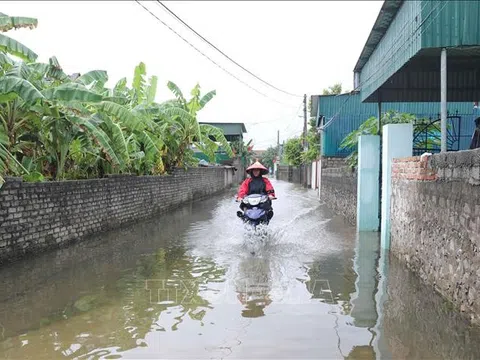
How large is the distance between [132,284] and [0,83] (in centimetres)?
402

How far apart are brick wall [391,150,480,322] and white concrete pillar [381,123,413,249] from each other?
0.83 meters

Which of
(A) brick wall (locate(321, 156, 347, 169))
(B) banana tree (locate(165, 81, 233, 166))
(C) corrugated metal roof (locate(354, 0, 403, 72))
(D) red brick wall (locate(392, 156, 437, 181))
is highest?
(C) corrugated metal roof (locate(354, 0, 403, 72))

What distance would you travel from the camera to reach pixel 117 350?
4.14 metres

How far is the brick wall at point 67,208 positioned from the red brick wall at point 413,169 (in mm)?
6525

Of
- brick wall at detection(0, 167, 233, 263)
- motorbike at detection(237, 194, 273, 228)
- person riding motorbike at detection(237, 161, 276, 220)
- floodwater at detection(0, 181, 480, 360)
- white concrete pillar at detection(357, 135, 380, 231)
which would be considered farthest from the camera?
white concrete pillar at detection(357, 135, 380, 231)

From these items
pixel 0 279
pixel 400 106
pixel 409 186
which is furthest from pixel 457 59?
pixel 400 106

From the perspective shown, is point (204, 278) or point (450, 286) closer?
point (450, 286)

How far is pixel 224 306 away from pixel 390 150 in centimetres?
529

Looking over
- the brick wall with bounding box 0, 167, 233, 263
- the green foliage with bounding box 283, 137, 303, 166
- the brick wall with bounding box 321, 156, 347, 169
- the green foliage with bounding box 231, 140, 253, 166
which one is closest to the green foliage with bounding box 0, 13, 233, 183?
the brick wall with bounding box 0, 167, 233, 263

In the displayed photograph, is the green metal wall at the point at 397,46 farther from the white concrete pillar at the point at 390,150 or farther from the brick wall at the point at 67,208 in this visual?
the brick wall at the point at 67,208

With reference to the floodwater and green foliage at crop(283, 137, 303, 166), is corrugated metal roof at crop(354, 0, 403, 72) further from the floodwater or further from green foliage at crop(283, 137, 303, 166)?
green foliage at crop(283, 137, 303, 166)

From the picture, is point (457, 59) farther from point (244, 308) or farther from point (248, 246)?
point (244, 308)

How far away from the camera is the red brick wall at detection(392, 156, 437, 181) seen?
22.0 ft

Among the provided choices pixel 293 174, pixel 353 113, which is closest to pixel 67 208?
pixel 353 113
